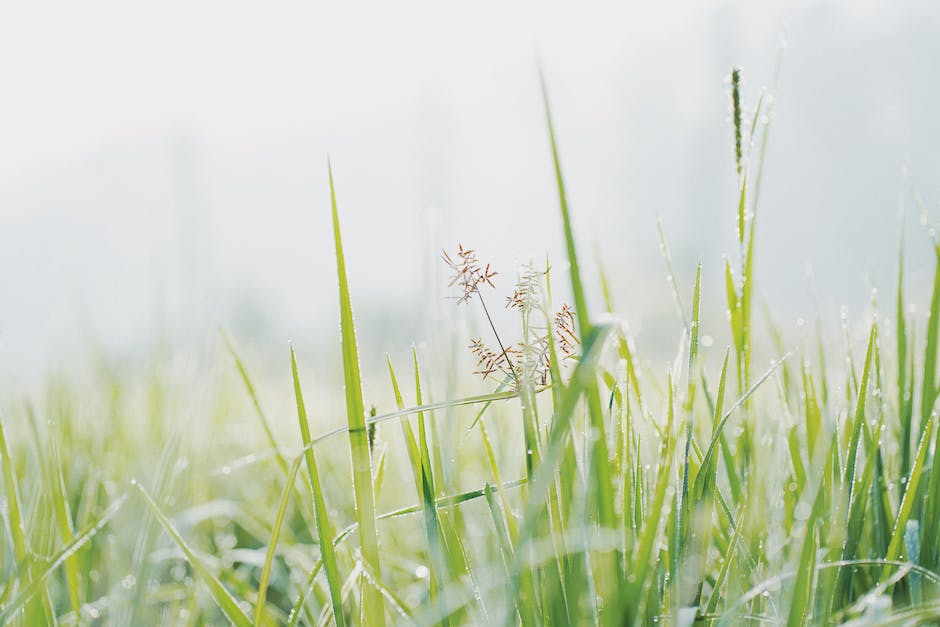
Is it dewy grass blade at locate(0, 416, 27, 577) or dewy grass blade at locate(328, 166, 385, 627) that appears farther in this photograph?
dewy grass blade at locate(0, 416, 27, 577)

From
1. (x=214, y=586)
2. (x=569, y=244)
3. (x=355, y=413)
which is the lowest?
(x=214, y=586)

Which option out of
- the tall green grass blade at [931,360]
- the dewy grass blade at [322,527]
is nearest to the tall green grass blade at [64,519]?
the dewy grass blade at [322,527]

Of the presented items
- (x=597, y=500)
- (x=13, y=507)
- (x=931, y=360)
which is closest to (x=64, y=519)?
(x=13, y=507)

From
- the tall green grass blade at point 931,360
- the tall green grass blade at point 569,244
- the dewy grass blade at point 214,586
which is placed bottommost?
the dewy grass blade at point 214,586

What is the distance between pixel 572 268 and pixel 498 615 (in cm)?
31

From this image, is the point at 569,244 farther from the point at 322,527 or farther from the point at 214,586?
the point at 214,586

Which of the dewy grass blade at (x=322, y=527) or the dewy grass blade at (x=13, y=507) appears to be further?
the dewy grass blade at (x=13, y=507)

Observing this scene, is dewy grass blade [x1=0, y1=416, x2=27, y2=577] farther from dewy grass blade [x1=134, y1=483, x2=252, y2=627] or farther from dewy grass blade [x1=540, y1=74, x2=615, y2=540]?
dewy grass blade [x1=540, y1=74, x2=615, y2=540]

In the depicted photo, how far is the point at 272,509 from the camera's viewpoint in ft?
4.98

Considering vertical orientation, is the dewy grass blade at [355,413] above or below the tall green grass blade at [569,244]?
below

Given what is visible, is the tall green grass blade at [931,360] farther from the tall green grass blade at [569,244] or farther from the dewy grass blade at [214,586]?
the dewy grass blade at [214,586]

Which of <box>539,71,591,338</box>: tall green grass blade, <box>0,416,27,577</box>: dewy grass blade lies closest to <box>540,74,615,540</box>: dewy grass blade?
<box>539,71,591,338</box>: tall green grass blade

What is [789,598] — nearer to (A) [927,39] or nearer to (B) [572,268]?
(B) [572,268]

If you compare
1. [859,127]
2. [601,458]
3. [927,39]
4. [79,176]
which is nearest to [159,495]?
[601,458]
